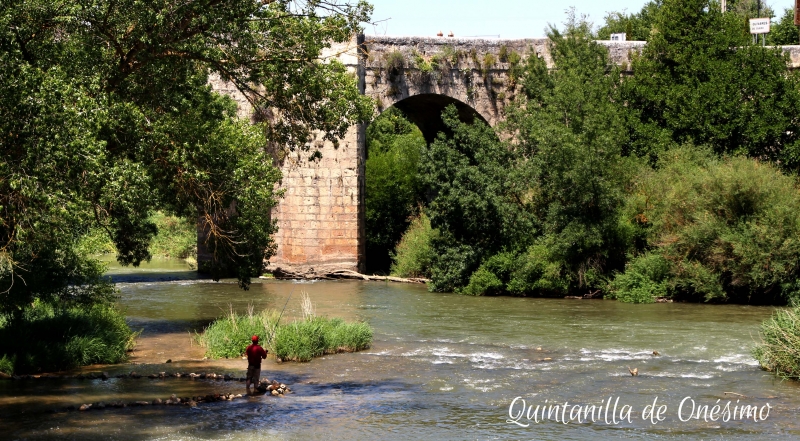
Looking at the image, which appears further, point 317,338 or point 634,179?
point 634,179

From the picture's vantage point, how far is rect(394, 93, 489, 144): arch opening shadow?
31.5 m

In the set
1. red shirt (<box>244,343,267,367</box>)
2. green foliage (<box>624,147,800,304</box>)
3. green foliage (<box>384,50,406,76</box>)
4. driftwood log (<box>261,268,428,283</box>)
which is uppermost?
green foliage (<box>384,50,406,76</box>)

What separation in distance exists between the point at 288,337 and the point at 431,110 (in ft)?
59.3

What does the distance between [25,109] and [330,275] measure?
60.8ft

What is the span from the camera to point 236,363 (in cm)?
1565

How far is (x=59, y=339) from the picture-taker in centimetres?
1523

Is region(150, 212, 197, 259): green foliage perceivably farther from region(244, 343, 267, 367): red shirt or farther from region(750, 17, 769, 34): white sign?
region(244, 343, 267, 367): red shirt

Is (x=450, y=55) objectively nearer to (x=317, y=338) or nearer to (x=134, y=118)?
(x=317, y=338)

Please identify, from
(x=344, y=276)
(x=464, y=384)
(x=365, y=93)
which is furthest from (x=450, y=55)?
(x=464, y=384)

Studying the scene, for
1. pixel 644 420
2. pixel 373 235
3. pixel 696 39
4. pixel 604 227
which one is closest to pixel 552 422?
pixel 644 420

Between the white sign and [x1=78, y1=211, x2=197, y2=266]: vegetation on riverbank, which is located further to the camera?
[x1=78, y1=211, x2=197, y2=266]: vegetation on riverbank

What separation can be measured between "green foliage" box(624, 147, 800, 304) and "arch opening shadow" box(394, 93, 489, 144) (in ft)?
26.2

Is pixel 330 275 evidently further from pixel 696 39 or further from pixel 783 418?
pixel 783 418

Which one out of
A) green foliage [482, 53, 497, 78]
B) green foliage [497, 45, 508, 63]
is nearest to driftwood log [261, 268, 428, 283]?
green foliage [482, 53, 497, 78]
